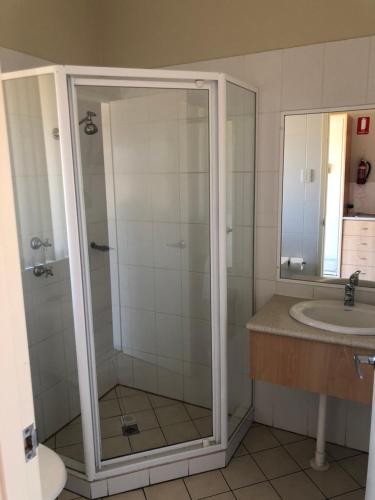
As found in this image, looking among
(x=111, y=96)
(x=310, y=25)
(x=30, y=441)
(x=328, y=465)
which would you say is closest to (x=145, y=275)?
(x=111, y=96)

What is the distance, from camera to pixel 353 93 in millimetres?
2012

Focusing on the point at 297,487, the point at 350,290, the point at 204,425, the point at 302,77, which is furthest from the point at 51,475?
the point at 302,77

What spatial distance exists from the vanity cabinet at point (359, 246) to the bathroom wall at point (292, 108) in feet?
0.45

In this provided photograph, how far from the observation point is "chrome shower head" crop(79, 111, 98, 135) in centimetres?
201

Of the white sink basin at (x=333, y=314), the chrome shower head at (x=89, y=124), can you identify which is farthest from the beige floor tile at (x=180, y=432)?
the chrome shower head at (x=89, y=124)

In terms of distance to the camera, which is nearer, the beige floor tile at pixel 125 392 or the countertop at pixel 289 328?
the countertop at pixel 289 328

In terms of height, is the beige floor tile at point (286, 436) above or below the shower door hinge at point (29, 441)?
below

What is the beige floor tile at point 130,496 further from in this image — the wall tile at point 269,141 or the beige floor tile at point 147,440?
the wall tile at point 269,141

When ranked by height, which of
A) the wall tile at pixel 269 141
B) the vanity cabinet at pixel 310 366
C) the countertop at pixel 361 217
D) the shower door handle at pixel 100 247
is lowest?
the vanity cabinet at pixel 310 366

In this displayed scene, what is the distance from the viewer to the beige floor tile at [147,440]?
2188 millimetres

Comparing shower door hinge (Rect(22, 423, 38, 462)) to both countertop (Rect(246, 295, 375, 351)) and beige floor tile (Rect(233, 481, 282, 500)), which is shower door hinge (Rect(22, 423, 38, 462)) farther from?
beige floor tile (Rect(233, 481, 282, 500))

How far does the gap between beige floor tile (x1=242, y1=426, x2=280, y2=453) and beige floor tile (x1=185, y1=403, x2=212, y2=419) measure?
1.00 feet

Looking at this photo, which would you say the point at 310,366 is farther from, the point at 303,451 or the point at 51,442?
the point at 51,442

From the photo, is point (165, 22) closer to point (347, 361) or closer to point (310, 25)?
point (310, 25)
